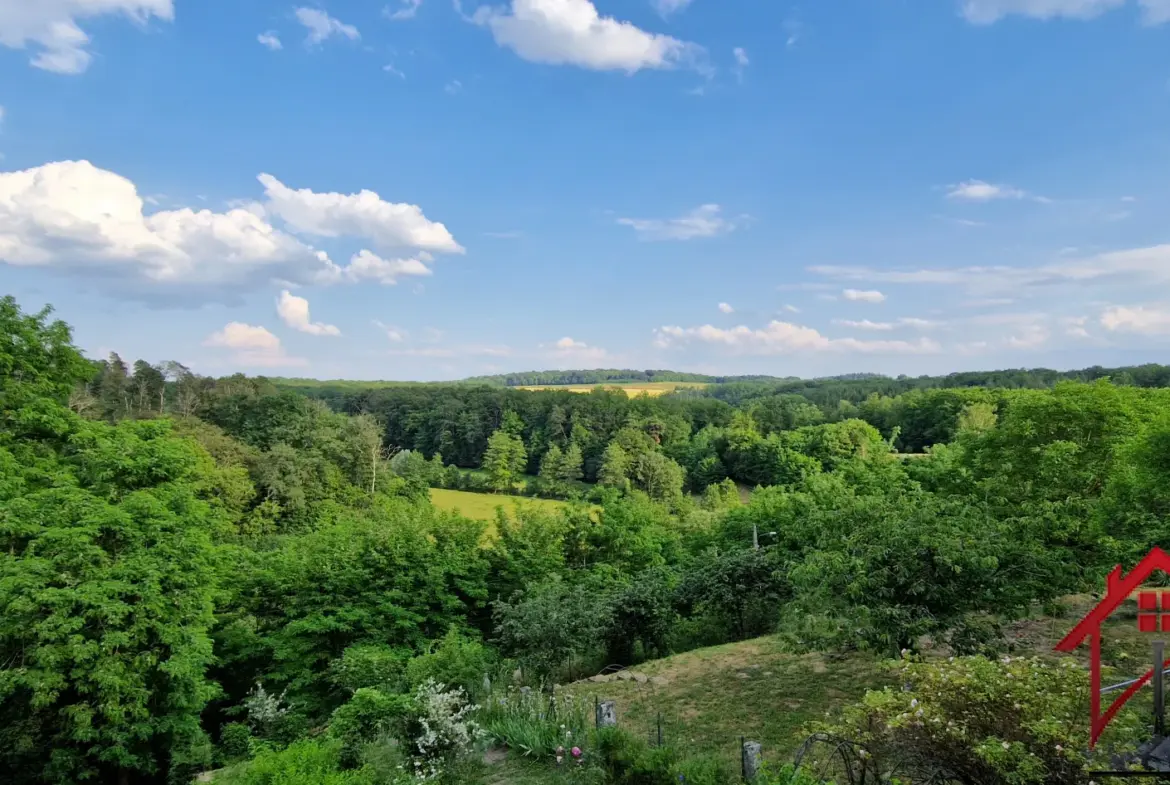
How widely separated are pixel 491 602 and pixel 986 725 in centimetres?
1110

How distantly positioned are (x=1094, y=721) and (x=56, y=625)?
13.0 m

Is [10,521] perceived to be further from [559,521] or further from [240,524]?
[240,524]

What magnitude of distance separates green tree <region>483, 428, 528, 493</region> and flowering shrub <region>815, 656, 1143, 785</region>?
5532 centimetres

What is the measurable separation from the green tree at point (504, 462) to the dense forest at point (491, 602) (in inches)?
1450

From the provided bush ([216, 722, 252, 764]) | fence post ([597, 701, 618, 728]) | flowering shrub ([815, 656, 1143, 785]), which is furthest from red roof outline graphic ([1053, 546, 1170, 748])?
bush ([216, 722, 252, 764])

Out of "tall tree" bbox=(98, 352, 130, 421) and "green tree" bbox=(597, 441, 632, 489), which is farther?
"green tree" bbox=(597, 441, 632, 489)

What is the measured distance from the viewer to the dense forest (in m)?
6.34

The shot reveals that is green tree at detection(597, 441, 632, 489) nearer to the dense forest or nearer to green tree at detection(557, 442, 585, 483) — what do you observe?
green tree at detection(557, 442, 585, 483)

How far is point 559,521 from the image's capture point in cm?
1828


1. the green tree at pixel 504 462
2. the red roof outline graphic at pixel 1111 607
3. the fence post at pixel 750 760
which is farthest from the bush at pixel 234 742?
the green tree at pixel 504 462

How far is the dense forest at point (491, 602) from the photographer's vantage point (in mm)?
6344

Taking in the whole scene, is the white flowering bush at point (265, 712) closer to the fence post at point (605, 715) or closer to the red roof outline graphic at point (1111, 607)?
the fence post at point (605, 715)

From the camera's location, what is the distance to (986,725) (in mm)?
4738

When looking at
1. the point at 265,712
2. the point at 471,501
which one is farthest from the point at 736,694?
the point at 471,501
